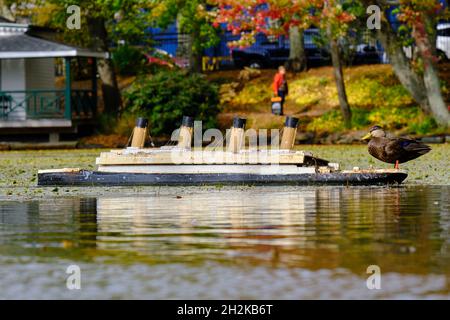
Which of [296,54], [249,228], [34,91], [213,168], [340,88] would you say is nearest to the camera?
[249,228]

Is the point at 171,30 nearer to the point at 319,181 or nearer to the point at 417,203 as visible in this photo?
the point at 319,181

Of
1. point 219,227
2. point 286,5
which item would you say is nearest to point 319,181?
point 219,227

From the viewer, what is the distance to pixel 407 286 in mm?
13086

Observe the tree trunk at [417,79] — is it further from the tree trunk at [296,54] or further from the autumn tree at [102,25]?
the tree trunk at [296,54]

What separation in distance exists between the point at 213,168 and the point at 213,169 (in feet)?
0.07

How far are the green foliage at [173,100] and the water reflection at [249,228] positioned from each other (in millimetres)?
25287

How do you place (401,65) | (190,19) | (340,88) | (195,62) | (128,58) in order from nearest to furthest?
1. (401,65)
2. (340,88)
3. (190,19)
4. (195,62)
5. (128,58)

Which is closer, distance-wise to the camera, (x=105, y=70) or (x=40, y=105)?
(x=40, y=105)


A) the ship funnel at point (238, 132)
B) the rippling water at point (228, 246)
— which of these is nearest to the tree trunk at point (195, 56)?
the ship funnel at point (238, 132)

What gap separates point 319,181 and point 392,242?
10796 mm

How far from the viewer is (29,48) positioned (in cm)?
5200

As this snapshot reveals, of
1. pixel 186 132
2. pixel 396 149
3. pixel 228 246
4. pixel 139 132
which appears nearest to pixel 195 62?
pixel 139 132

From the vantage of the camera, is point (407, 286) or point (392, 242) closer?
point (407, 286)

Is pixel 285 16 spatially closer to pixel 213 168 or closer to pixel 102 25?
pixel 102 25
